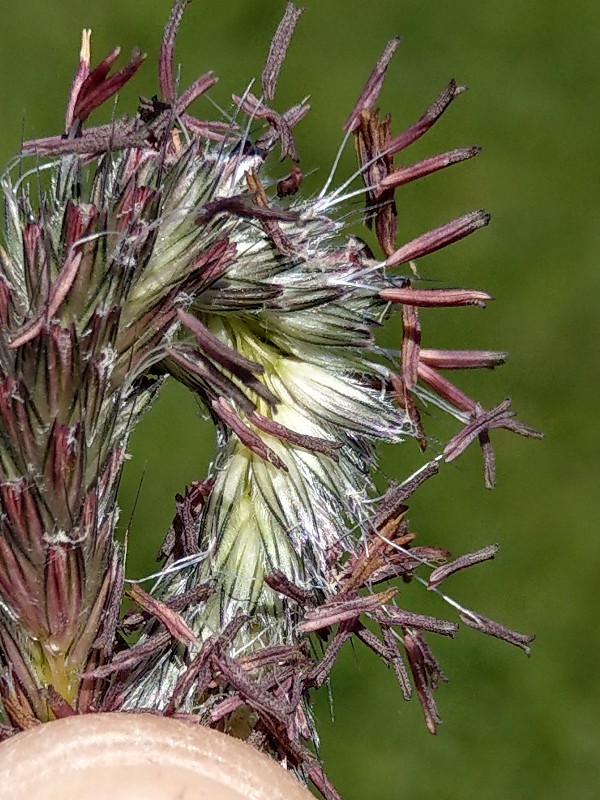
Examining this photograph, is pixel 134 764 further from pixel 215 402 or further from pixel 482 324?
pixel 482 324

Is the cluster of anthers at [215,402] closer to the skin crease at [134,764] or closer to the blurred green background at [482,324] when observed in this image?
the skin crease at [134,764]

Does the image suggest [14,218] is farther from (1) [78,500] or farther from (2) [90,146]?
(1) [78,500]

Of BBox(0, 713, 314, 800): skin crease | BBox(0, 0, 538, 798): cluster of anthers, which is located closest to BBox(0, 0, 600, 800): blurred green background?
BBox(0, 0, 538, 798): cluster of anthers

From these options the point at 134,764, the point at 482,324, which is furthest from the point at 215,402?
the point at 482,324

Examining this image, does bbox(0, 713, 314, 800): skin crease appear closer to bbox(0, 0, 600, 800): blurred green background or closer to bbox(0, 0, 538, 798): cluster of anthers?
bbox(0, 0, 538, 798): cluster of anthers

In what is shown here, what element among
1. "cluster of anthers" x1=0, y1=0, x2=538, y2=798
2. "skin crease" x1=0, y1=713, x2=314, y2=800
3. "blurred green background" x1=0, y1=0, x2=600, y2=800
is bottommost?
"blurred green background" x1=0, y1=0, x2=600, y2=800

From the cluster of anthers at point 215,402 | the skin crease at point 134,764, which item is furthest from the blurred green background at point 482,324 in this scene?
the skin crease at point 134,764
